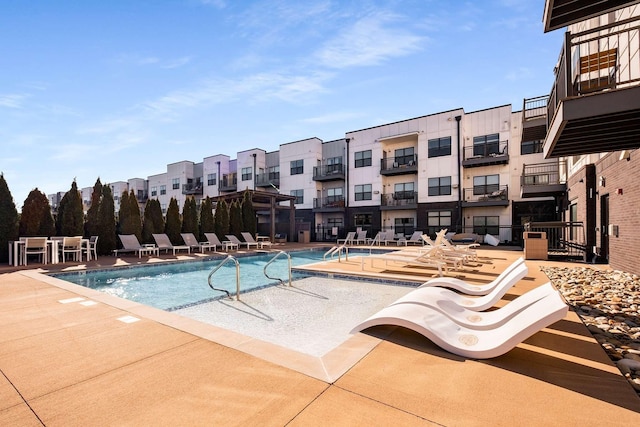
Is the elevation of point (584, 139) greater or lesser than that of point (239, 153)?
lesser

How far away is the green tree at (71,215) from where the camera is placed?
37.2ft

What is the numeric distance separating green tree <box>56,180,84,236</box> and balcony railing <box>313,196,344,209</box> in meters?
18.8

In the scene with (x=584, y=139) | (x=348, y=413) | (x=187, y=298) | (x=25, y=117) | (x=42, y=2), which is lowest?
(x=187, y=298)

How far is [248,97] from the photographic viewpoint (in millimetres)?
11773

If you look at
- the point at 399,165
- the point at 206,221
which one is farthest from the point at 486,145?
the point at 206,221

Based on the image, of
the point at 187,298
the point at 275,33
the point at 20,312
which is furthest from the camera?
the point at 275,33

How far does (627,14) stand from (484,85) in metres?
3.26

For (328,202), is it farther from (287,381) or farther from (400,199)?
(287,381)

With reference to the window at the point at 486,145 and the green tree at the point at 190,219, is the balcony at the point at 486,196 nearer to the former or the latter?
the window at the point at 486,145

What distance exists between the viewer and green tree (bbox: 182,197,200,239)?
15.7 m

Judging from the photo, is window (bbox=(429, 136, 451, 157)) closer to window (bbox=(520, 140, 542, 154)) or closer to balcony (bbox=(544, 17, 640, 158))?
window (bbox=(520, 140, 542, 154))

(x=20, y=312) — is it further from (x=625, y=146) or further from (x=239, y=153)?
(x=239, y=153)

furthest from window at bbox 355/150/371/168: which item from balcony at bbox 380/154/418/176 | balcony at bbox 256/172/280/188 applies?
balcony at bbox 256/172/280/188

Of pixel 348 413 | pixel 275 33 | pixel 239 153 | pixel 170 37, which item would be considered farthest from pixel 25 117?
pixel 239 153
